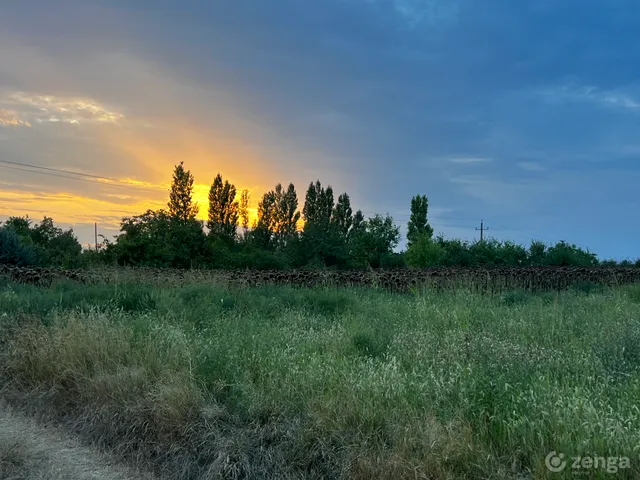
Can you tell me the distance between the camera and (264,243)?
5662 centimetres

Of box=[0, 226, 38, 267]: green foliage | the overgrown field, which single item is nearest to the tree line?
box=[0, 226, 38, 267]: green foliage

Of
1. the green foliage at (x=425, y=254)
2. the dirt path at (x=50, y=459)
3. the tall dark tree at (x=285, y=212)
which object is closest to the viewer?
the dirt path at (x=50, y=459)

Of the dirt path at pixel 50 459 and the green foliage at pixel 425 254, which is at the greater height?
the green foliage at pixel 425 254

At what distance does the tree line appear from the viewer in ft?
110

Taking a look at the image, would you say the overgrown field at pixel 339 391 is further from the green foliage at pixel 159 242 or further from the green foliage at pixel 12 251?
the green foliage at pixel 159 242

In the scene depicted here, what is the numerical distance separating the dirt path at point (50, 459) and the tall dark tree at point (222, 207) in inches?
1997

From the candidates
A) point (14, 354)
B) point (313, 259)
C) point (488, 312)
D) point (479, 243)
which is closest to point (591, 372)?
point (488, 312)

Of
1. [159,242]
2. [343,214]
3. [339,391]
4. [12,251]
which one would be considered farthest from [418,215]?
[339,391]

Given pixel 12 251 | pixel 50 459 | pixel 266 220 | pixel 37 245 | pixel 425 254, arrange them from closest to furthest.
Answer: pixel 50 459 → pixel 12 251 → pixel 37 245 → pixel 425 254 → pixel 266 220

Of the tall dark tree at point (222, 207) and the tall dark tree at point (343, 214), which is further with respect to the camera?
the tall dark tree at point (343, 214)

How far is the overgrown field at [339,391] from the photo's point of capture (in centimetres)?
373

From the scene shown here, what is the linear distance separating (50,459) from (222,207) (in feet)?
173

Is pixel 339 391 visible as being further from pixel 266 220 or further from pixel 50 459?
pixel 266 220

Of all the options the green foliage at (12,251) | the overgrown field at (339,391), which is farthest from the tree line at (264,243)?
the overgrown field at (339,391)
